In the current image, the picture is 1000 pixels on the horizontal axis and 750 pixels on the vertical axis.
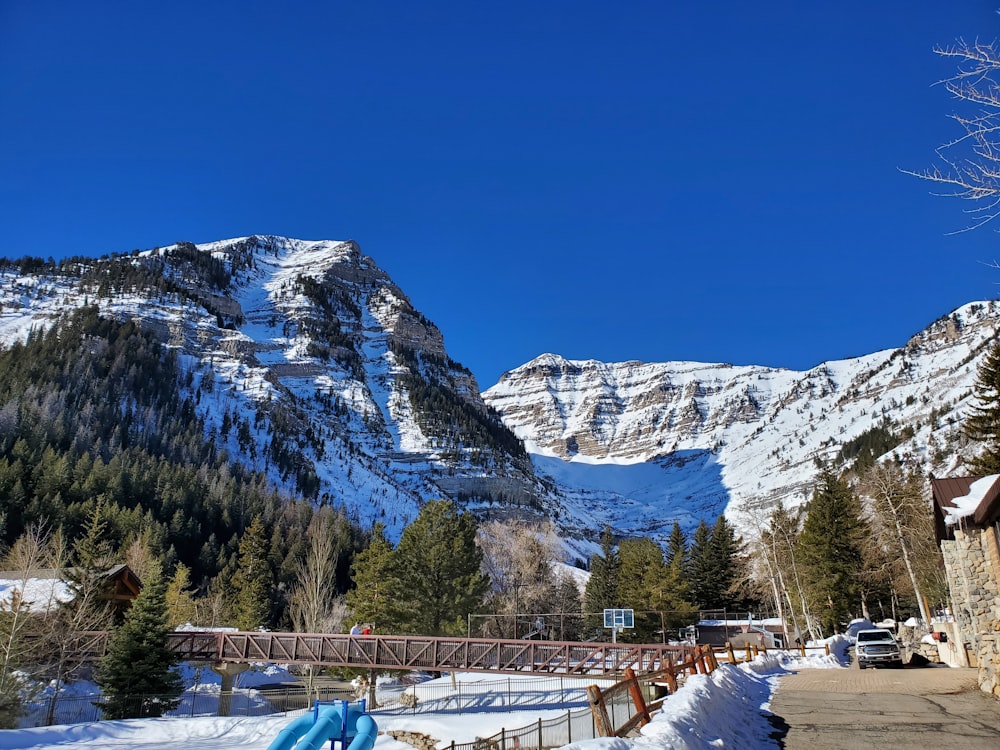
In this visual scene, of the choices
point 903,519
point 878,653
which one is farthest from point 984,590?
point 903,519

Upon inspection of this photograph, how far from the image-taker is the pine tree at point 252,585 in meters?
65.2

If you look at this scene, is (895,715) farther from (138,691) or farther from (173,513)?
(173,513)

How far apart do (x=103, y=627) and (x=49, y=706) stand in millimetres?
9341

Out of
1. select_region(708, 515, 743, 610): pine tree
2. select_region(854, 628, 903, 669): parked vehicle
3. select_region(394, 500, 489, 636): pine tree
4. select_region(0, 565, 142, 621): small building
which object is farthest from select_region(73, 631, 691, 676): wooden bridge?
select_region(708, 515, 743, 610): pine tree

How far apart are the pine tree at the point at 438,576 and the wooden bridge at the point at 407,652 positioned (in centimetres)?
698

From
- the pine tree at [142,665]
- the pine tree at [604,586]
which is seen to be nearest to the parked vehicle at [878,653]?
the pine tree at [142,665]

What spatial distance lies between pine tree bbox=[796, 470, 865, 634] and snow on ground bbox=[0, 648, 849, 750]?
28.8 ft

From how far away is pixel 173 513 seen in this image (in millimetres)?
93188

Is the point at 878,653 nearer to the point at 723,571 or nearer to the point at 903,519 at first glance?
the point at 903,519

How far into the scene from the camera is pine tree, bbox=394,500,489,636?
45.4m

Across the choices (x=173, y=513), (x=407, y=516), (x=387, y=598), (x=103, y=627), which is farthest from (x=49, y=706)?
(x=407, y=516)

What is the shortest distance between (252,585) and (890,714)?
2710 inches

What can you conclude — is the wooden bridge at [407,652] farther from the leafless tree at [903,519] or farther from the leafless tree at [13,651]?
the leafless tree at [903,519]

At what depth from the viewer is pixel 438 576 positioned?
46.9 m
